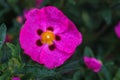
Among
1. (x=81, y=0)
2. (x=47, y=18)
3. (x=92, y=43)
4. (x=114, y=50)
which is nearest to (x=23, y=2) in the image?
(x=81, y=0)

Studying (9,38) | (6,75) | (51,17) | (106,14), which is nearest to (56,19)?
(51,17)

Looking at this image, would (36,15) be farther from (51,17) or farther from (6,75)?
(6,75)

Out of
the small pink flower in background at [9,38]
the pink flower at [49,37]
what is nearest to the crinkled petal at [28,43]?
the pink flower at [49,37]

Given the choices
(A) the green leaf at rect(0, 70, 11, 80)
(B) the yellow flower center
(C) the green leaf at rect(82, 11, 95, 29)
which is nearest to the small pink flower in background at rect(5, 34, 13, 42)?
(B) the yellow flower center

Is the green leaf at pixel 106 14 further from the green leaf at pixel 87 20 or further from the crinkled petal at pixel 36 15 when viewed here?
the crinkled petal at pixel 36 15

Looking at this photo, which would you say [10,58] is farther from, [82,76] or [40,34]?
[82,76]
